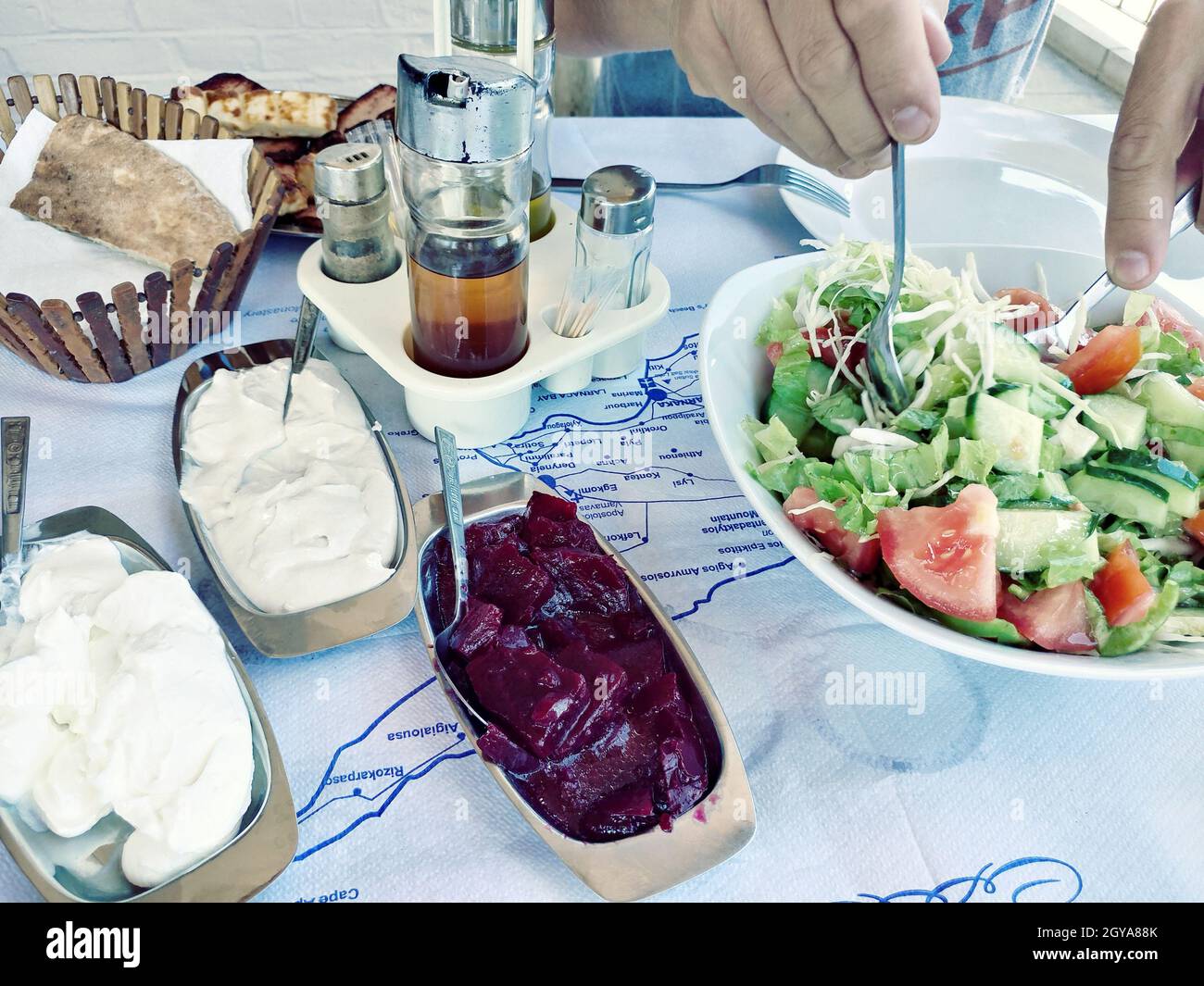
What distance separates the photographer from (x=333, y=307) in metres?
0.86

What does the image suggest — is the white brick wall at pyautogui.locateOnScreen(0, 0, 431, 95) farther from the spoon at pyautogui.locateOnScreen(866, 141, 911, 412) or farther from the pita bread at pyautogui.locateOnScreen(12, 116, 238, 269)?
the spoon at pyautogui.locateOnScreen(866, 141, 911, 412)

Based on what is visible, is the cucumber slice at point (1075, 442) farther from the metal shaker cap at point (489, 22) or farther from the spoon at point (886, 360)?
the metal shaker cap at point (489, 22)

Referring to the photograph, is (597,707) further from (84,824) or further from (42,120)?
(42,120)

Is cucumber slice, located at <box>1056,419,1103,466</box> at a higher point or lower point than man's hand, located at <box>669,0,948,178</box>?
lower

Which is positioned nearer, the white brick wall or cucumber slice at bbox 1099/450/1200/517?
cucumber slice at bbox 1099/450/1200/517

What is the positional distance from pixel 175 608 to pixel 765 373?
552 millimetres

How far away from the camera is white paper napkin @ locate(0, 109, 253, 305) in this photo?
93 centimetres

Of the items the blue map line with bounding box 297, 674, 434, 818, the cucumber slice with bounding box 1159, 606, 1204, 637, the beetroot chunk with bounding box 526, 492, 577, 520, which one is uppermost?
the cucumber slice with bounding box 1159, 606, 1204, 637

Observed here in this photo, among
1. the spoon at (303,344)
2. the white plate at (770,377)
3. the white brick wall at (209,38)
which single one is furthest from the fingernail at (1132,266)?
the white brick wall at (209,38)

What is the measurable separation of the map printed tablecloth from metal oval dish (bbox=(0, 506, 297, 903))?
0.05m

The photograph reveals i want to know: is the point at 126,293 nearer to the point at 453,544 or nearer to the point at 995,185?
the point at 453,544

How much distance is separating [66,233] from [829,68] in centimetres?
84

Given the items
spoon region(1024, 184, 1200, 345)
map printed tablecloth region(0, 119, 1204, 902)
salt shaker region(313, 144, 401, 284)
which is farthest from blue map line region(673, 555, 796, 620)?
salt shaker region(313, 144, 401, 284)
